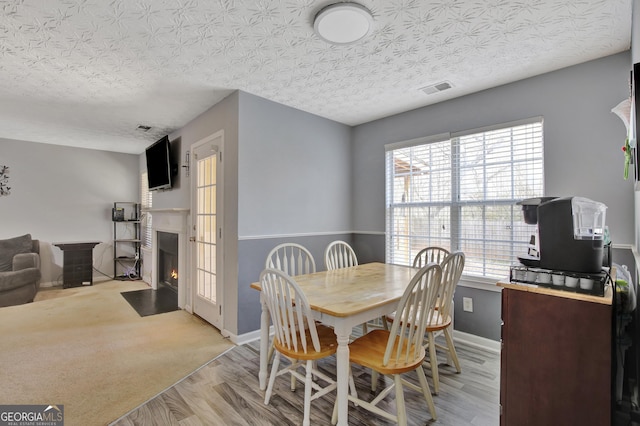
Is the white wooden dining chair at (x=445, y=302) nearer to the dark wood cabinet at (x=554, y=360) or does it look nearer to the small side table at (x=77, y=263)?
the dark wood cabinet at (x=554, y=360)

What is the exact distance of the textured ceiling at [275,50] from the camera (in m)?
1.76

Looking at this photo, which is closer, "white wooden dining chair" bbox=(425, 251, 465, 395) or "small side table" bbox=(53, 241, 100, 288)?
"white wooden dining chair" bbox=(425, 251, 465, 395)

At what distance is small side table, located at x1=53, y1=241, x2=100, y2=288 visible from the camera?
500cm

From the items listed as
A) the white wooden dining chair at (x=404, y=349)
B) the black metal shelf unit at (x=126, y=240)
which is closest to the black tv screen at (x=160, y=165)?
the black metal shelf unit at (x=126, y=240)

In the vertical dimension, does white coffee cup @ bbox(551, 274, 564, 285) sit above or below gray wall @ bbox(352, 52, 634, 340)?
below

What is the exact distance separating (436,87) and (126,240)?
6.00m

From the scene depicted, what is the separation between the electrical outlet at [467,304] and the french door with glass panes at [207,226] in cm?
248

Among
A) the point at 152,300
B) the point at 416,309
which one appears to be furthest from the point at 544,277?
the point at 152,300

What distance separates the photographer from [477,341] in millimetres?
2809

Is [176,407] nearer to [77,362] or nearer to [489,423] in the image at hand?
[77,362]

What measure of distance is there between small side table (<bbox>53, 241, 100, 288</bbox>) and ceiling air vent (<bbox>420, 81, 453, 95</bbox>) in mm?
5813

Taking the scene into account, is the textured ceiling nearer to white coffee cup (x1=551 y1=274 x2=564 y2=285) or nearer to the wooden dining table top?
white coffee cup (x1=551 y1=274 x2=564 y2=285)

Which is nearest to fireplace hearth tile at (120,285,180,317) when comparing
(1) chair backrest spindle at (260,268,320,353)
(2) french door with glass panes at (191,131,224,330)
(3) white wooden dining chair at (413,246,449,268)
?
(2) french door with glass panes at (191,131,224,330)

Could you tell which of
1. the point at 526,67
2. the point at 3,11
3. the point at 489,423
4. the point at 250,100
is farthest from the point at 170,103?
the point at 489,423
